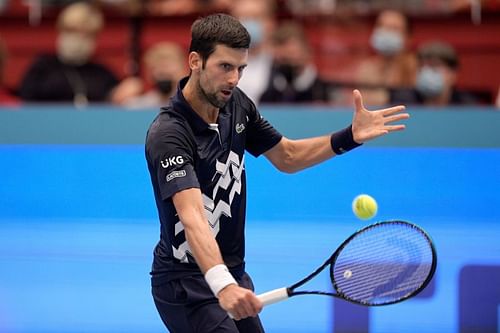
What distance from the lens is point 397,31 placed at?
6.35 m

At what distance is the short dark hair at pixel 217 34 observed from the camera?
10.6ft

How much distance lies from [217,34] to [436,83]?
9.40ft

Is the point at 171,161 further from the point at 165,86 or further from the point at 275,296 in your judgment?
the point at 165,86

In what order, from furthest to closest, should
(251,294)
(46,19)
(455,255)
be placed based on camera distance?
(46,19)
(455,255)
(251,294)

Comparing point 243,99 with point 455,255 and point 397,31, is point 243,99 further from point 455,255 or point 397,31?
Answer: point 397,31

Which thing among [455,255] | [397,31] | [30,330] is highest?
[397,31]

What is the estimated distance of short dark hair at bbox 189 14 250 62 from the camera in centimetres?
323

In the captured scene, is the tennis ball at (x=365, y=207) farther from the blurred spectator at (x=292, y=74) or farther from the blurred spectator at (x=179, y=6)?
the blurred spectator at (x=179, y=6)

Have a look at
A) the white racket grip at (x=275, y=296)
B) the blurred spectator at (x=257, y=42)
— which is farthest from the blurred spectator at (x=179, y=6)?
the white racket grip at (x=275, y=296)

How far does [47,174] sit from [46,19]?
8.48ft

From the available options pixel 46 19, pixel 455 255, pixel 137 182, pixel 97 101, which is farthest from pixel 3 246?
pixel 46 19

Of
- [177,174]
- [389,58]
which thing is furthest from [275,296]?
[389,58]

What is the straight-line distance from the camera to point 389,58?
6289 millimetres

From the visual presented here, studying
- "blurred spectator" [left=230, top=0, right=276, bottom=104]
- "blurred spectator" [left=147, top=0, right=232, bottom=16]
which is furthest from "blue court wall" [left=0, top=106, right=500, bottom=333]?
"blurred spectator" [left=147, top=0, right=232, bottom=16]
